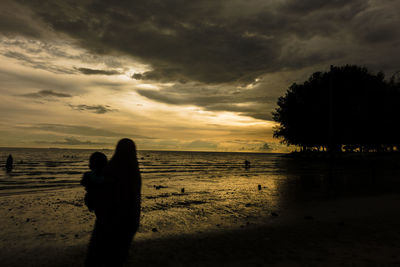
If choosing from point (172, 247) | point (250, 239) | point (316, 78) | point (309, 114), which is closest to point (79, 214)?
point (172, 247)

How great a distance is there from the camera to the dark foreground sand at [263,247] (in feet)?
17.1

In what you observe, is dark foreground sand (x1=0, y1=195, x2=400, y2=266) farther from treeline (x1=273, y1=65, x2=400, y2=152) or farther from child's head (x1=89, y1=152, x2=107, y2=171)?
treeline (x1=273, y1=65, x2=400, y2=152)

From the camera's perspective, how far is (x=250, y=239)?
6648 millimetres

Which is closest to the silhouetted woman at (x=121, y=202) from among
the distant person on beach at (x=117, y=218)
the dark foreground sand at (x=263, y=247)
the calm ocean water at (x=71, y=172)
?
the distant person on beach at (x=117, y=218)

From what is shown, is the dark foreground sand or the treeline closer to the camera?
the dark foreground sand

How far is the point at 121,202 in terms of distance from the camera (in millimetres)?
3715

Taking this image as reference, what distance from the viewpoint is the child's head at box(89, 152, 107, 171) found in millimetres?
3744

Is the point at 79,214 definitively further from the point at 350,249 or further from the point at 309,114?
the point at 309,114

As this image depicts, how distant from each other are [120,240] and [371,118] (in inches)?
2137

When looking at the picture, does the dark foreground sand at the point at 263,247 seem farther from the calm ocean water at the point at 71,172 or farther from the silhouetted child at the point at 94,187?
the calm ocean water at the point at 71,172

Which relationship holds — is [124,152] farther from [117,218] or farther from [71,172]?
[71,172]

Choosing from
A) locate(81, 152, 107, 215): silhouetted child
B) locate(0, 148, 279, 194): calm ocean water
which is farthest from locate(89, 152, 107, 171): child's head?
locate(0, 148, 279, 194): calm ocean water

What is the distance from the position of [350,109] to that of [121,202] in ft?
173

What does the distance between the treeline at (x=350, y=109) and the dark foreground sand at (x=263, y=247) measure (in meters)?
39.3
